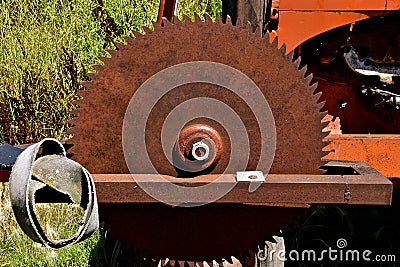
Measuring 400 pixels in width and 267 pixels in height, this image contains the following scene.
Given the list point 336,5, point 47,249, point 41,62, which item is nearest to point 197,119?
point 336,5

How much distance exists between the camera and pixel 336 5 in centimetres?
227

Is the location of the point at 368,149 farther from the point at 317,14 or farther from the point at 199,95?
the point at 199,95

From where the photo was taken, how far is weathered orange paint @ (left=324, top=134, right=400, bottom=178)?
7.90ft

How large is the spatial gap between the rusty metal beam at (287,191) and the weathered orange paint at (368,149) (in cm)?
62

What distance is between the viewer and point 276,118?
1.89m

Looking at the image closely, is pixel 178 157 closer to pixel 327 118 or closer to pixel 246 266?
pixel 246 266

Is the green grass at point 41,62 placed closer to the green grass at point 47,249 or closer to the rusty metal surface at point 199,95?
the green grass at point 47,249

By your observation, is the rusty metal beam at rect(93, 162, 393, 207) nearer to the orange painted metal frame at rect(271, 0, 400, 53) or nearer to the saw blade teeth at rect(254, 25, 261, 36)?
the saw blade teeth at rect(254, 25, 261, 36)

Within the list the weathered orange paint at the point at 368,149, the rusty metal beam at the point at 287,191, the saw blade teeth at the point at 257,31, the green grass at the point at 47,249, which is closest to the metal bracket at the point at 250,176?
the rusty metal beam at the point at 287,191

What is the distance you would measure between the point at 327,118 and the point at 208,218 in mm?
1046

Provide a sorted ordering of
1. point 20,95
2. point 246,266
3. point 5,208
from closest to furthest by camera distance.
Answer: point 246,266 → point 5,208 → point 20,95

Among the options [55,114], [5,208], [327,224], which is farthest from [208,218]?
[55,114]

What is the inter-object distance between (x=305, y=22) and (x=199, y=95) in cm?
66

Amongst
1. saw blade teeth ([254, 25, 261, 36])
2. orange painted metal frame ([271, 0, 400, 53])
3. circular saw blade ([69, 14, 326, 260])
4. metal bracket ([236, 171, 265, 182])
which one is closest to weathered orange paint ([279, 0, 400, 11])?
orange painted metal frame ([271, 0, 400, 53])
